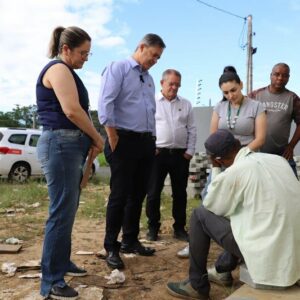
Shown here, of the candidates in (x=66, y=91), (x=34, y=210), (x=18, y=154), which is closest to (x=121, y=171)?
(x=66, y=91)

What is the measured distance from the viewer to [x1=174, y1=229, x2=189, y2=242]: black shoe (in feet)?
16.9

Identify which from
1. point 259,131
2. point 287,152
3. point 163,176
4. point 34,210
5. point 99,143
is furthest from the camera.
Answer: point 34,210

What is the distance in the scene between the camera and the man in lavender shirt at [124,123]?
3947 mm

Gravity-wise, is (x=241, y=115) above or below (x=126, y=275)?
above

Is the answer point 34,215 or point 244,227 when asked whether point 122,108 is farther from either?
point 34,215

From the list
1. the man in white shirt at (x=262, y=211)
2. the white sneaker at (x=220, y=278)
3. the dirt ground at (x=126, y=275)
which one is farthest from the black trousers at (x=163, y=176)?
the man in white shirt at (x=262, y=211)

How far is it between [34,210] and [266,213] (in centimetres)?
541

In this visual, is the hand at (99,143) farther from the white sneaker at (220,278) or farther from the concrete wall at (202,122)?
the concrete wall at (202,122)

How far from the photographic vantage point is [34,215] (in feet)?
22.4

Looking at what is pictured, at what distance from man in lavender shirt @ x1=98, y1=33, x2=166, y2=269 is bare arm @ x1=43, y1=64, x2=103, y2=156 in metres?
0.86

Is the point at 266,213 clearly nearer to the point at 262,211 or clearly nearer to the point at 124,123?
the point at 262,211

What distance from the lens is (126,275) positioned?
3.83 metres

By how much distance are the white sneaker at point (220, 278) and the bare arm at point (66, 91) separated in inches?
62.4

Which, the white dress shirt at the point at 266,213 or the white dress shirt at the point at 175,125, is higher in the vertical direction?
the white dress shirt at the point at 175,125
